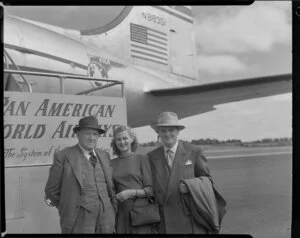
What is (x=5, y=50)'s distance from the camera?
249 centimetres

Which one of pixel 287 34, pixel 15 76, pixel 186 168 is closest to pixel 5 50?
pixel 15 76

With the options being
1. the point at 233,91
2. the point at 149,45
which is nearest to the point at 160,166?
the point at 233,91

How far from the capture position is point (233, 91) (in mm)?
2451

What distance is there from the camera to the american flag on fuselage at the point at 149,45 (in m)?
2.62

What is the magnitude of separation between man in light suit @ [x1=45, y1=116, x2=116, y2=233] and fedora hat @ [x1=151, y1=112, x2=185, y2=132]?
15.9 inches

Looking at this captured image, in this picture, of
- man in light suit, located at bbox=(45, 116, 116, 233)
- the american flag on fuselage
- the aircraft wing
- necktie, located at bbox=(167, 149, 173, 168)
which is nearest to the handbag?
man in light suit, located at bbox=(45, 116, 116, 233)

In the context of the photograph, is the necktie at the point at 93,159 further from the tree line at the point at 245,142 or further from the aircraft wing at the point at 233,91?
the aircraft wing at the point at 233,91

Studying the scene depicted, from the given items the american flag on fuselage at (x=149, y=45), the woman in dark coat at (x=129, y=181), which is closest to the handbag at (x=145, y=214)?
the woman in dark coat at (x=129, y=181)

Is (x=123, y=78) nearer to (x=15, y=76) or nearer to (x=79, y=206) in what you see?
(x=15, y=76)

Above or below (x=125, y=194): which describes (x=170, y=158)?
above

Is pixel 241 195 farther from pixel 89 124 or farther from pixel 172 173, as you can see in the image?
pixel 89 124

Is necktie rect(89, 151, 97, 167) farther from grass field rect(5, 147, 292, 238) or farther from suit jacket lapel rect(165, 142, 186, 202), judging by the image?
suit jacket lapel rect(165, 142, 186, 202)

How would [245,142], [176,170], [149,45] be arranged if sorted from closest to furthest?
[245,142] → [176,170] → [149,45]

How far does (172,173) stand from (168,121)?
1.07ft
